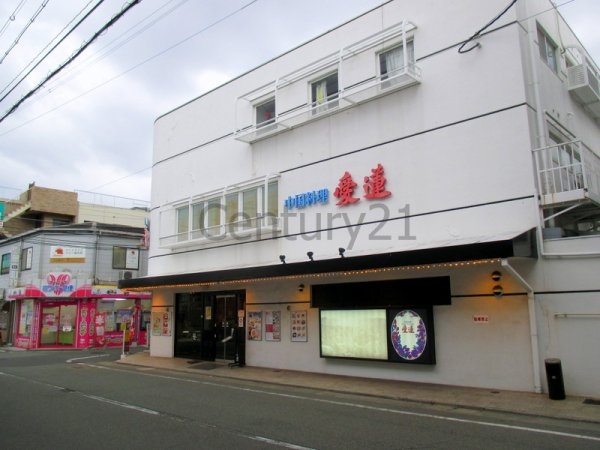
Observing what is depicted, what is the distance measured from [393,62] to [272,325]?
877 cm

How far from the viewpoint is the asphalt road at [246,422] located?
22.9 ft

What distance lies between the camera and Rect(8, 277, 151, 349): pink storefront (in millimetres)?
27812

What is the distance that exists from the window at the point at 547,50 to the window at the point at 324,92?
569cm

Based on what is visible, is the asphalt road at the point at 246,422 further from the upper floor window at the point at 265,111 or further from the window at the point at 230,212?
the upper floor window at the point at 265,111

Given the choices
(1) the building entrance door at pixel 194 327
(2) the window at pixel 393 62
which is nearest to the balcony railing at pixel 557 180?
(2) the window at pixel 393 62

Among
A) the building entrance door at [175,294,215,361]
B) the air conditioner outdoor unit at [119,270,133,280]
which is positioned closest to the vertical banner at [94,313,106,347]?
the air conditioner outdoor unit at [119,270,133,280]

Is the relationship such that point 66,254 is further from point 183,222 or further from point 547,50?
point 547,50

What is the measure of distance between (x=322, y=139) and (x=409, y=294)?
18.1ft

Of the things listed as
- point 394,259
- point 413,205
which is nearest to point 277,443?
point 394,259

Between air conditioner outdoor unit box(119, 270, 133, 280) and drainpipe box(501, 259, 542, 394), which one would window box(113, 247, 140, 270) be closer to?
air conditioner outdoor unit box(119, 270, 133, 280)

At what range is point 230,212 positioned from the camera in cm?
1756

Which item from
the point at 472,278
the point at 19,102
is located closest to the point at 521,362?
the point at 472,278

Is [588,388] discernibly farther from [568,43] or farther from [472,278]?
[568,43]

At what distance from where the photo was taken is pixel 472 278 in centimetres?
1162
